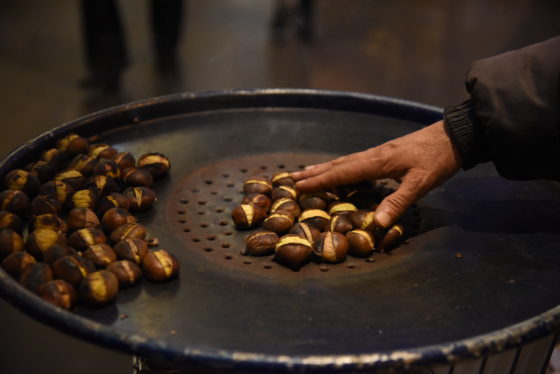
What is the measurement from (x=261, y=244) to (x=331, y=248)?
→ 5.1 inches

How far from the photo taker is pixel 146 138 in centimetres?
145

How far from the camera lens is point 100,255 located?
100 centimetres

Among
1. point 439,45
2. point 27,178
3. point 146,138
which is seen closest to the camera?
point 27,178

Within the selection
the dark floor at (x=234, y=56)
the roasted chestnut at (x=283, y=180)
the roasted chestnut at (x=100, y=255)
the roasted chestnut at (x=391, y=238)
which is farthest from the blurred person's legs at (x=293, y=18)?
the roasted chestnut at (x=100, y=255)

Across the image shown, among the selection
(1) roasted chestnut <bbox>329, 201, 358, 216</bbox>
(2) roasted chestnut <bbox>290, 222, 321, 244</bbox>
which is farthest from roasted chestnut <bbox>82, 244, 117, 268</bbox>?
(1) roasted chestnut <bbox>329, 201, 358, 216</bbox>

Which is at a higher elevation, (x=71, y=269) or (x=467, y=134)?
(x=467, y=134)

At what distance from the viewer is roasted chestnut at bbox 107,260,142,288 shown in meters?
0.96

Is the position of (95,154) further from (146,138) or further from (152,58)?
(152,58)

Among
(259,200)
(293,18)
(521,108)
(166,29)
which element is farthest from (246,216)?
(293,18)

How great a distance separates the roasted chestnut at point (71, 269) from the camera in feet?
3.03

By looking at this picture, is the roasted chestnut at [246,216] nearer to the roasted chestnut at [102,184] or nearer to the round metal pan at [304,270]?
the round metal pan at [304,270]

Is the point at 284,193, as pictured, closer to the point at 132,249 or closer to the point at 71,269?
the point at 132,249

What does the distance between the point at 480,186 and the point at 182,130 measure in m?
0.73

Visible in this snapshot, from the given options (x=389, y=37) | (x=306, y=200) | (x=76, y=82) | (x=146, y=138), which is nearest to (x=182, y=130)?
(x=146, y=138)
